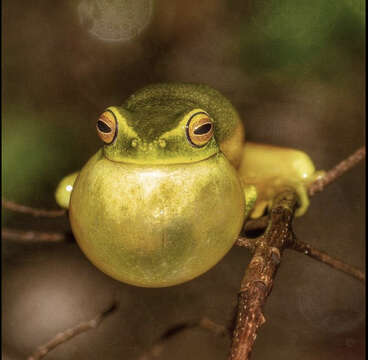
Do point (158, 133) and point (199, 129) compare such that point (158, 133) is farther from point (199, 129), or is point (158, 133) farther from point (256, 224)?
point (256, 224)

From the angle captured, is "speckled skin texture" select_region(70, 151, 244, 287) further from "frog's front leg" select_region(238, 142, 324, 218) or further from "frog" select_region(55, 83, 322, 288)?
"frog's front leg" select_region(238, 142, 324, 218)

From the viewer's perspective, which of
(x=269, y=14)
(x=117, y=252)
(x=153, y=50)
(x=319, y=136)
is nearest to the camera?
(x=117, y=252)

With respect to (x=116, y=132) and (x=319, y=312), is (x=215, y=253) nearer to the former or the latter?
(x=116, y=132)

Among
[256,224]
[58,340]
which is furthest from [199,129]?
[58,340]

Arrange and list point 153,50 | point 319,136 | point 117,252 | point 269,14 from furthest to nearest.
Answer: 1. point 319,136
2. point 153,50
3. point 269,14
4. point 117,252

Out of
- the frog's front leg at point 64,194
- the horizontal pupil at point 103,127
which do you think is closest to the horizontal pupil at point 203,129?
the horizontal pupil at point 103,127

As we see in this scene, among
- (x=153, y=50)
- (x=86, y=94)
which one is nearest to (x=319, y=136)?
(x=153, y=50)

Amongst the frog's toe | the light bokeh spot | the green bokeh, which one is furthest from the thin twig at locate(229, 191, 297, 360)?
the light bokeh spot

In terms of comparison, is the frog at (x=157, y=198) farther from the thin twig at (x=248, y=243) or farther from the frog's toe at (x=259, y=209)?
the frog's toe at (x=259, y=209)
